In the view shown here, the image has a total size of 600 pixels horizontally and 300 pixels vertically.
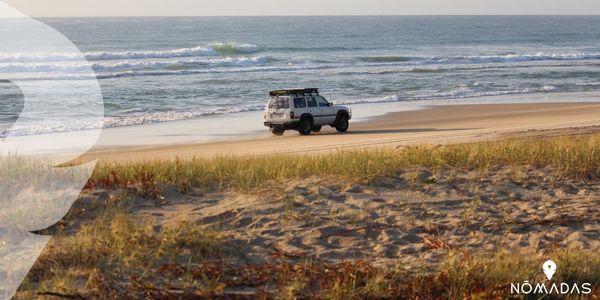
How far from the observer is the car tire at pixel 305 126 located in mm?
26828

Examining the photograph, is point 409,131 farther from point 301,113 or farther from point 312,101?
point 301,113

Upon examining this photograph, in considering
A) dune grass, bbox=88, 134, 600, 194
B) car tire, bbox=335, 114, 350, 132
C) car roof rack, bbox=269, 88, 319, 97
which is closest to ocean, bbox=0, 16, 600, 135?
car roof rack, bbox=269, 88, 319, 97

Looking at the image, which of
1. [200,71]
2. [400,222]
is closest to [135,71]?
[200,71]

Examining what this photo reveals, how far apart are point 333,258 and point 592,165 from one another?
4.99m

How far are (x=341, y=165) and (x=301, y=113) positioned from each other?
A: 15495mm

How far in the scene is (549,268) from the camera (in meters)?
8.06

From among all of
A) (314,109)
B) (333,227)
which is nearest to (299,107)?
(314,109)

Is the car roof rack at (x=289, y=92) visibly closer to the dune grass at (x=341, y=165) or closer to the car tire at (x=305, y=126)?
the car tire at (x=305, y=126)

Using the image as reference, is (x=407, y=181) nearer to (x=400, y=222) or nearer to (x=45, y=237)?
(x=400, y=222)

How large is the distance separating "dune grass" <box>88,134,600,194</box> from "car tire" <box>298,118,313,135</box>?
13.9 meters

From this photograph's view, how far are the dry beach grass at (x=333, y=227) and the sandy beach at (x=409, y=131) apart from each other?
671cm

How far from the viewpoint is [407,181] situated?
10.8m

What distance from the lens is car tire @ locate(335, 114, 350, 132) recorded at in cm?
2733

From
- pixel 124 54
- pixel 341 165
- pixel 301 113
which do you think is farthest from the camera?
pixel 124 54
